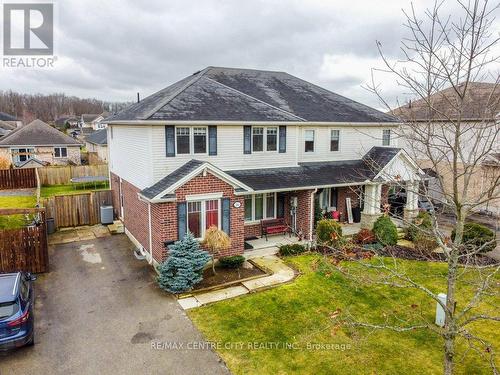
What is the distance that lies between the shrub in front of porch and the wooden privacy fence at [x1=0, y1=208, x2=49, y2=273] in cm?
508

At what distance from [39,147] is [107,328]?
1434 inches

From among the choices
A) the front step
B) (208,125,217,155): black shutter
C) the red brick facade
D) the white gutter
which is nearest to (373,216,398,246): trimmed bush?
the white gutter

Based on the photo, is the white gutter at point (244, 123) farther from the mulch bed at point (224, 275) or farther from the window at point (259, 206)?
the mulch bed at point (224, 275)

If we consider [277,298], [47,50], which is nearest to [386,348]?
[277,298]

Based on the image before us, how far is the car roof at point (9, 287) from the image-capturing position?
8.85 m

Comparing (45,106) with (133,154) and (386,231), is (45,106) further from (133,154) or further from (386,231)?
(386,231)

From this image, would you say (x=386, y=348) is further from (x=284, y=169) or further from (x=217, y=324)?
(x=284, y=169)

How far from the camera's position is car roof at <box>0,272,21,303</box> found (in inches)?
348

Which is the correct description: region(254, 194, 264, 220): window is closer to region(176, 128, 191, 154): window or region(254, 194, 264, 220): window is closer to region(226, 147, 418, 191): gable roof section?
region(226, 147, 418, 191): gable roof section

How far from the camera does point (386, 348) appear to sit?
382 inches

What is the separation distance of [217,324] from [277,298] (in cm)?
249

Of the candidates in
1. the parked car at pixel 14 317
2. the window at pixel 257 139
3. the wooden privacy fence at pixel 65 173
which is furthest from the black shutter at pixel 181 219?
the wooden privacy fence at pixel 65 173

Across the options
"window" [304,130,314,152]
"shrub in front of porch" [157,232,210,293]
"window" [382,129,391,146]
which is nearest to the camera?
"shrub in front of porch" [157,232,210,293]

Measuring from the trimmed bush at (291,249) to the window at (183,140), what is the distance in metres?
5.91
